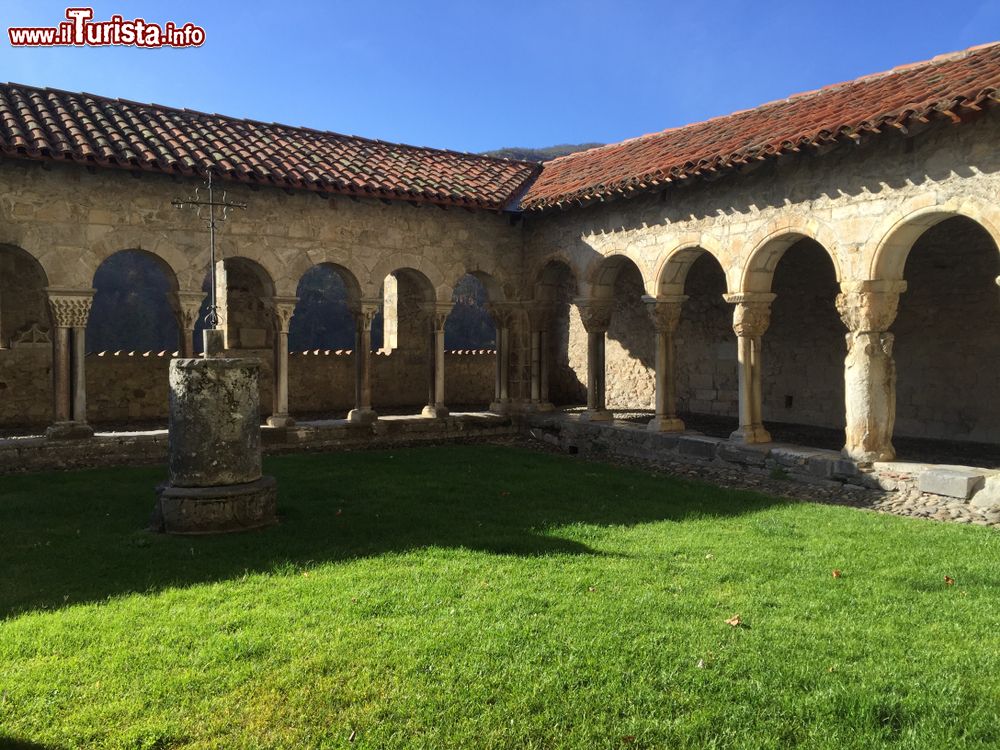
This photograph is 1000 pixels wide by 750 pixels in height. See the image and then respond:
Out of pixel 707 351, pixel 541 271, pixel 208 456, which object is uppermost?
pixel 541 271

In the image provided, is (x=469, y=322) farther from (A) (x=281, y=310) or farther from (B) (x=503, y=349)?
(A) (x=281, y=310)

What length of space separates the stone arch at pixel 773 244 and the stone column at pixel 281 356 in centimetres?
650

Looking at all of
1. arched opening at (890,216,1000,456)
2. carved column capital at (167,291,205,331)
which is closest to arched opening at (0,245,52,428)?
carved column capital at (167,291,205,331)

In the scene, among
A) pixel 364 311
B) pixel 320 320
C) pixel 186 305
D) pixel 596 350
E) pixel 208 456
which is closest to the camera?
pixel 208 456

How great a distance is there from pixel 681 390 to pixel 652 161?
5.25 meters

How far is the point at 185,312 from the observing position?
10.6 m

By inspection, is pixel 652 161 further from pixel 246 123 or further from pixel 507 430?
pixel 246 123

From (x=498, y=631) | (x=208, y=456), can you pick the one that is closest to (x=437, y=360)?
(x=208, y=456)

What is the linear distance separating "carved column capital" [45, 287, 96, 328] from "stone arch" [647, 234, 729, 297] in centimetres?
766

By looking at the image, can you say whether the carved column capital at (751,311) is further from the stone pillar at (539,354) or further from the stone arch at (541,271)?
the stone pillar at (539,354)

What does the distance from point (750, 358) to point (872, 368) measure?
69.1 inches

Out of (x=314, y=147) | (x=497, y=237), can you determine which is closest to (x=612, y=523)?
(x=497, y=237)

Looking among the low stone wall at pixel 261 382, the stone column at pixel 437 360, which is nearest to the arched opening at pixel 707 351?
the stone column at pixel 437 360

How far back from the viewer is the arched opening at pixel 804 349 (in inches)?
477
